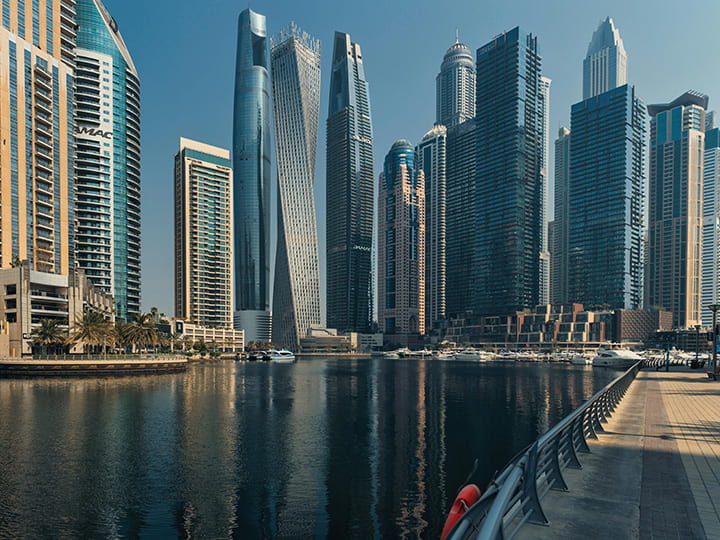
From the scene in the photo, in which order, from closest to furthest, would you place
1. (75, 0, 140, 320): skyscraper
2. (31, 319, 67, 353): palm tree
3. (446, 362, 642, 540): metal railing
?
1. (446, 362, 642, 540): metal railing
2. (31, 319, 67, 353): palm tree
3. (75, 0, 140, 320): skyscraper

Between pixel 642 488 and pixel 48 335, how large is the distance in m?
128

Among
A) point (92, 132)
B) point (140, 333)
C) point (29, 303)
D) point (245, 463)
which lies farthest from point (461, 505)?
point (92, 132)

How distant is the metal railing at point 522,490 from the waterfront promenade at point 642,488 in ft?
1.05

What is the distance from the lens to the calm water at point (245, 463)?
22984 millimetres

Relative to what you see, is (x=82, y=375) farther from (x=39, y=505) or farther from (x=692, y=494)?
(x=692, y=494)

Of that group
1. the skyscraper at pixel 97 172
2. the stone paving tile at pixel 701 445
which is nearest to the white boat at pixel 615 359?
the stone paving tile at pixel 701 445

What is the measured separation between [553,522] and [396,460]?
2400cm

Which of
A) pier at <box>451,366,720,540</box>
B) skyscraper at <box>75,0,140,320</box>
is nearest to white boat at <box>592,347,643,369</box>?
pier at <box>451,366,720,540</box>

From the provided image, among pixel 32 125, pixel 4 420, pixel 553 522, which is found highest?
pixel 32 125

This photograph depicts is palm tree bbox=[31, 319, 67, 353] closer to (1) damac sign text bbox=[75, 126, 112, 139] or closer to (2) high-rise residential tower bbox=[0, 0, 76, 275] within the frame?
(2) high-rise residential tower bbox=[0, 0, 76, 275]

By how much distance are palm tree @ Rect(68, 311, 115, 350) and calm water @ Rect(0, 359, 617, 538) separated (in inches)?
2145

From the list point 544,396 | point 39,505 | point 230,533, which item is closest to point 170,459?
point 39,505

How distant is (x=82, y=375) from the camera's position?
105 m

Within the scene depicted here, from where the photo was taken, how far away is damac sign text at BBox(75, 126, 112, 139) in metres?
192
